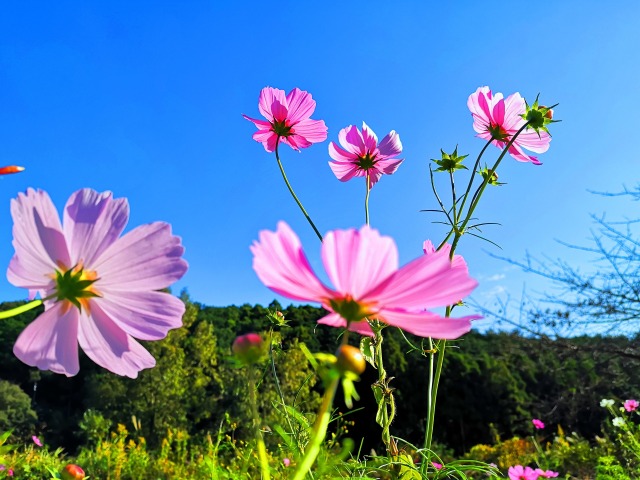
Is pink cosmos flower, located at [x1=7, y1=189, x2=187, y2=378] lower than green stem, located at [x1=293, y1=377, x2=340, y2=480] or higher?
higher

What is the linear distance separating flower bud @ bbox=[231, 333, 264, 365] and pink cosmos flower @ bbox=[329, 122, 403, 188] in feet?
2.28

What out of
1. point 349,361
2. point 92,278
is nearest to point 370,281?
point 349,361

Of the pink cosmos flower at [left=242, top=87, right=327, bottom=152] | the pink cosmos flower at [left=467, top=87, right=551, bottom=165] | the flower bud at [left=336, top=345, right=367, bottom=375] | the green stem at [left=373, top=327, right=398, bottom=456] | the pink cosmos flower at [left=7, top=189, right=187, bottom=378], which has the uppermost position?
the pink cosmos flower at [left=467, top=87, right=551, bottom=165]

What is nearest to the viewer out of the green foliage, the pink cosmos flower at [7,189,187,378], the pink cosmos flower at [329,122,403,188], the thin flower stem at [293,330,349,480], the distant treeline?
the thin flower stem at [293,330,349,480]

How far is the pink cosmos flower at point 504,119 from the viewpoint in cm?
87

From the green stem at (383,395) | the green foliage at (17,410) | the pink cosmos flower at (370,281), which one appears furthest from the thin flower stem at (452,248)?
the green foliage at (17,410)

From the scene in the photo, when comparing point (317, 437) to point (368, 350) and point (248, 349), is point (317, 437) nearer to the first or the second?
point (248, 349)

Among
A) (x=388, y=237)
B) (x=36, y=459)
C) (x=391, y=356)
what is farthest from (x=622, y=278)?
(x=391, y=356)

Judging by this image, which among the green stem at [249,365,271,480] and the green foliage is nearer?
the green stem at [249,365,271,480]

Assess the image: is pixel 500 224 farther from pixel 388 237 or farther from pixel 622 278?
pixel 622 278

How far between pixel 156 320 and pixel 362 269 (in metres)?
0.15

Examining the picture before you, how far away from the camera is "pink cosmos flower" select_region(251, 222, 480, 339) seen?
0.27 metres

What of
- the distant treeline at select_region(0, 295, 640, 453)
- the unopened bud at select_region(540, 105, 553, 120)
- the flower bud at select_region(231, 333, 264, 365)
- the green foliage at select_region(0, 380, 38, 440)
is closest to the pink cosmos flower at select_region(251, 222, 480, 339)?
the flower bud at select_region(231, 333, 264, 365)

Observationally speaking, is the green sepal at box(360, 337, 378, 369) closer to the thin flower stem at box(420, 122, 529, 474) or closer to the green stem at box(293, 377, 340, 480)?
the thin flower stem at box(420, 122, 529, 474)
